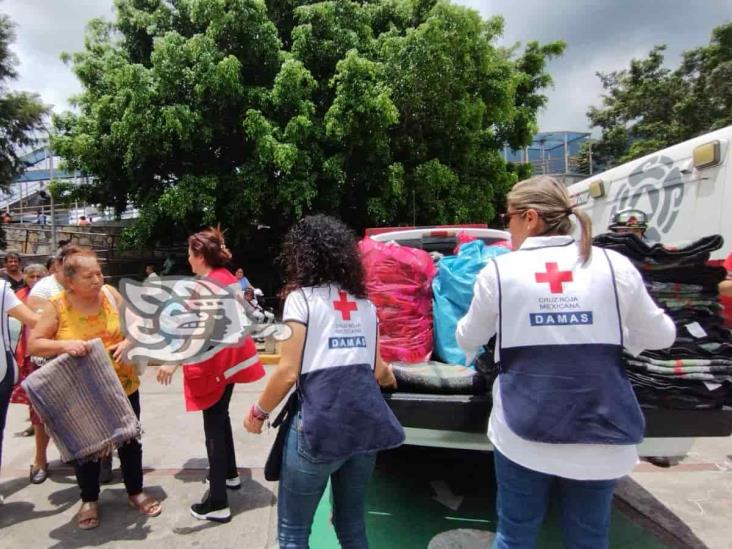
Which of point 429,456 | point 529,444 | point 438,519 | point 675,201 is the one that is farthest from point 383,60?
point 529,444

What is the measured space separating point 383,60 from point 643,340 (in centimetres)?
1020

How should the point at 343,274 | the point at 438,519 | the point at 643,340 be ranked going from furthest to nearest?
the point at 438,519, the point at 343,274, the point at 643,340

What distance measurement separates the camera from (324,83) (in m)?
10.8

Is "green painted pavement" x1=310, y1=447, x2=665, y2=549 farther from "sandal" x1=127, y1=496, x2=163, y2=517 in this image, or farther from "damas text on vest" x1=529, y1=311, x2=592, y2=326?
"damas text on vest" x1=529, y1=311, x2=592, y2=326

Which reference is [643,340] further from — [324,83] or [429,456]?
[324,83]

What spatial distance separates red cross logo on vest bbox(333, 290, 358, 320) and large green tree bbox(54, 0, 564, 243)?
779cm

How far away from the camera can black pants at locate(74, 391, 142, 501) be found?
122 inches

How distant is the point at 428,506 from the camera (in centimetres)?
342

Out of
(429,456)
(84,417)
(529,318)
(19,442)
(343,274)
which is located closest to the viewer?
(529,318)

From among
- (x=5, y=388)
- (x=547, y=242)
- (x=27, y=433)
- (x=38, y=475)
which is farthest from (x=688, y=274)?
(x=27, y=433)

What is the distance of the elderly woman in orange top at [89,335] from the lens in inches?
116

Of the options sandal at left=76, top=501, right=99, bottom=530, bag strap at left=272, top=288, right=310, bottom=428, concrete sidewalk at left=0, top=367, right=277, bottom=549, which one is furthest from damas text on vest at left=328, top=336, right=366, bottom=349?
sandal at left=76, top=501, right=99, bottom=530

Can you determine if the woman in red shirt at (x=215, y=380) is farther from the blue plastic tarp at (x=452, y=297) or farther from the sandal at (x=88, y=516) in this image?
the blue plastic tarp at (x=452, y=297)

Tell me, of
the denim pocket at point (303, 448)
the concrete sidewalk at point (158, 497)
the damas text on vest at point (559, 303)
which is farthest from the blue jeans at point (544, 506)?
the concrete sidewalk at point (158, 497)
